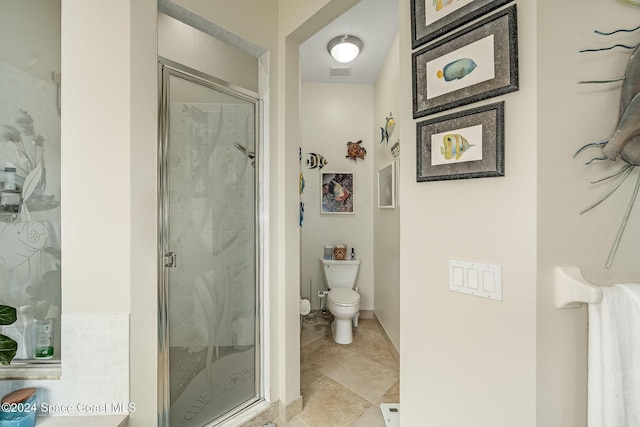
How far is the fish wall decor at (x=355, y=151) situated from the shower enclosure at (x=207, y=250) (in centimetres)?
186

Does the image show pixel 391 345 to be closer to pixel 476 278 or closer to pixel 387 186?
pixel 387 186

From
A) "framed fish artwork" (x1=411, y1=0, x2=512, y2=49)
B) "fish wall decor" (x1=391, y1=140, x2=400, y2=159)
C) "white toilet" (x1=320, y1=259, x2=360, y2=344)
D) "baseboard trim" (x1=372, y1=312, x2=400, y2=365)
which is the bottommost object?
"baseboard trim" (x1=372, y1=312, x2=400, y2=365)

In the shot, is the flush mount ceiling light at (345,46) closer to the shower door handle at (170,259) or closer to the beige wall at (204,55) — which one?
the beige wall at (204,55)

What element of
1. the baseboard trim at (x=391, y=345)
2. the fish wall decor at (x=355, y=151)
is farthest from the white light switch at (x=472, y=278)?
the fish wall decor at (x=355, y=151)

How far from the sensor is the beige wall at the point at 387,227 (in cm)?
242

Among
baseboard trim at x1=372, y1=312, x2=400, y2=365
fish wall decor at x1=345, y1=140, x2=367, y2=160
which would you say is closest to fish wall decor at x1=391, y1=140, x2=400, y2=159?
fish wall decor at x1=345, y1=140, x2=367, y2=160

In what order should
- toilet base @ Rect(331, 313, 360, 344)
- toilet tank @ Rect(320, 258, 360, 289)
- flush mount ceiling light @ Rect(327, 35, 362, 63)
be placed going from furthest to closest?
toilet tank @ Rect(320, 258, 360, 289) < toilet base @ Rect(331, 313, 360, 344) < flush mount ceiling light @ Rect(327, 35, 362, 63)

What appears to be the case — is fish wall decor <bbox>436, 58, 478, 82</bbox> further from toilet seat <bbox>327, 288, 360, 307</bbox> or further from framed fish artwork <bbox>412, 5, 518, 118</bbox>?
toilet seat <bbox>327, 288, 360, 307</bbox>

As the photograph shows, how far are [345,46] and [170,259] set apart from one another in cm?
243

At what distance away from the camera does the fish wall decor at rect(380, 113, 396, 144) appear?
2529 mm

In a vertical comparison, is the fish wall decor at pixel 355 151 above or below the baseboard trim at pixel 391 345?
above

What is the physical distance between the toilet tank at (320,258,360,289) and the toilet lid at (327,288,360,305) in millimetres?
206

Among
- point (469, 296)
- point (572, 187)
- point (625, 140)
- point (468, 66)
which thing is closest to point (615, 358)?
point (469, 296)

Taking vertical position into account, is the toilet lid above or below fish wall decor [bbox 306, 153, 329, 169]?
below
